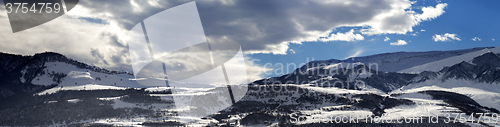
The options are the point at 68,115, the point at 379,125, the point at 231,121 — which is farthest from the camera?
the point at 68,115

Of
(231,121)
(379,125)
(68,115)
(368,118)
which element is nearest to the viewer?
(379,125)

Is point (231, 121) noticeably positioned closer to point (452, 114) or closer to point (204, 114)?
point (204, 114)

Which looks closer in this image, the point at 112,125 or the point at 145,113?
the point at 112,125

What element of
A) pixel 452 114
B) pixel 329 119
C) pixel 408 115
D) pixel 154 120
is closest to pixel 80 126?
pixel 154 120

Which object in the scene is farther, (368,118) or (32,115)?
→ (32,115)

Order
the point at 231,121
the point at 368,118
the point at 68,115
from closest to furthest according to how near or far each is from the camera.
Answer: the point at 368,118
the point at 231,121
the point at 68,115

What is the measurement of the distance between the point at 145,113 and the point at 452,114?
165 metres

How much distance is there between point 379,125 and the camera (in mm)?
147000

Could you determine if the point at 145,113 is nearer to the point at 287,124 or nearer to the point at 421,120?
the point at 287,124

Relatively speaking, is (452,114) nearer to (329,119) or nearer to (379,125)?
(379,125)

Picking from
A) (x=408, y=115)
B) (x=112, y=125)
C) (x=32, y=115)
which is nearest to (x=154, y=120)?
(x=112, y=125)

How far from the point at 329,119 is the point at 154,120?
86.8 metres

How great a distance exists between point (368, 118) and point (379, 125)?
10767 millimetres

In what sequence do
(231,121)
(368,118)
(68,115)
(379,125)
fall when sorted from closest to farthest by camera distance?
(379,125), (368,118), (231,121), (68,115)
